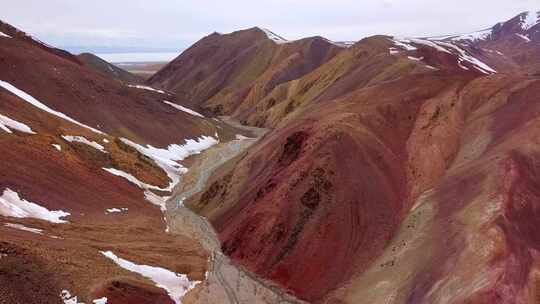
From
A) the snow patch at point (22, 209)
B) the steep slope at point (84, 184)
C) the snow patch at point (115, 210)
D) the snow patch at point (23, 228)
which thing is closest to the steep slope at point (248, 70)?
the steep slope at point (84, 184)

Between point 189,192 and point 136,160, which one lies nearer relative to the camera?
point 189,192

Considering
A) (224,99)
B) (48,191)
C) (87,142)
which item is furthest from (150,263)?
(224,99)

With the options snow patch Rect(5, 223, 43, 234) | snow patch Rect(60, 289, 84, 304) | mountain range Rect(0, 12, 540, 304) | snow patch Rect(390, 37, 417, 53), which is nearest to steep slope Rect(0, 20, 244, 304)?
snow patch Rect(60, 289, 84, 304)

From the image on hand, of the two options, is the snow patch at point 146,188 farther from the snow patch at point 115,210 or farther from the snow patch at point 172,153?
the snow patch at point 115,210

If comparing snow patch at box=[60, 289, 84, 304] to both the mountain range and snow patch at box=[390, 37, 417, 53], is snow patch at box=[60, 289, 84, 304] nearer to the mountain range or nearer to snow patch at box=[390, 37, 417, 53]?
the mountain range

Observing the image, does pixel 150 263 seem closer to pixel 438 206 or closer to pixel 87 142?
pixel 438 206

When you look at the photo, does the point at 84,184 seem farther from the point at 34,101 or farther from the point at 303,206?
the point at 34,101

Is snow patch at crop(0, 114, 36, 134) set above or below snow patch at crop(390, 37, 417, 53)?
below
